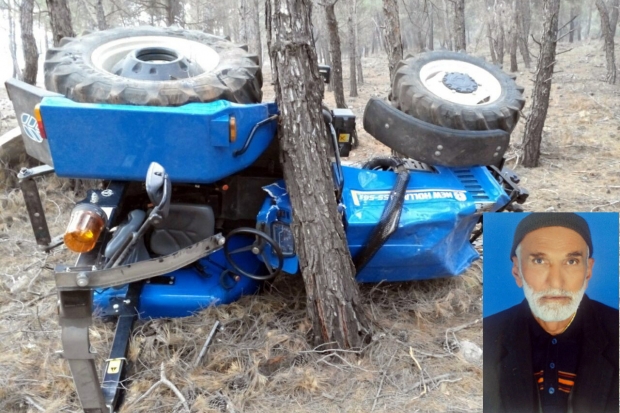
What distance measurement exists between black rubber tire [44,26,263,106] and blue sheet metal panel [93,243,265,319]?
2.97 ft

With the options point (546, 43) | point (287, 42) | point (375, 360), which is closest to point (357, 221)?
point (375, 360)

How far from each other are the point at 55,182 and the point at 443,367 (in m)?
4.45

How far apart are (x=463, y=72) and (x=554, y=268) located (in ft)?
7.68

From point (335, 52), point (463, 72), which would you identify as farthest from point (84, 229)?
point (335, 52)

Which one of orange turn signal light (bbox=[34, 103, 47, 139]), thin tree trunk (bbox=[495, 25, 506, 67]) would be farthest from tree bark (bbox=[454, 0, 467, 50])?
orange turn signal light (bbox=[34, 103, 47, 139])

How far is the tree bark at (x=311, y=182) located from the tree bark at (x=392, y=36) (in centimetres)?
377

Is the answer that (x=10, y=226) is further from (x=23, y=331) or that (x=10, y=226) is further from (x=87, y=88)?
(x=87, y=88)

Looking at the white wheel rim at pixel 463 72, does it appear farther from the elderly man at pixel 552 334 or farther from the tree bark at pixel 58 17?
the tree bark at pixel 58 17

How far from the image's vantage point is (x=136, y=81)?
2.63 m

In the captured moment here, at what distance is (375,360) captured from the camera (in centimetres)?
274

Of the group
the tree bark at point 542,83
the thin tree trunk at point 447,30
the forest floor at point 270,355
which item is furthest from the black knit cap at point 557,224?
the thin tree trunk at point 447,30

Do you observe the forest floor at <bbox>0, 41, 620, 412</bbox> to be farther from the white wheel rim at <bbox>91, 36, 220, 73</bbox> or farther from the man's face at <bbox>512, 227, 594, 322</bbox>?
the white wheel rim at <bbox>91, 36, 220, 73</bbox>

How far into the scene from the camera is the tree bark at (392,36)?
6320 mm

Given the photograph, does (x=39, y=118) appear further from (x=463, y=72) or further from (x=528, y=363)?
(x=463, y=72)
